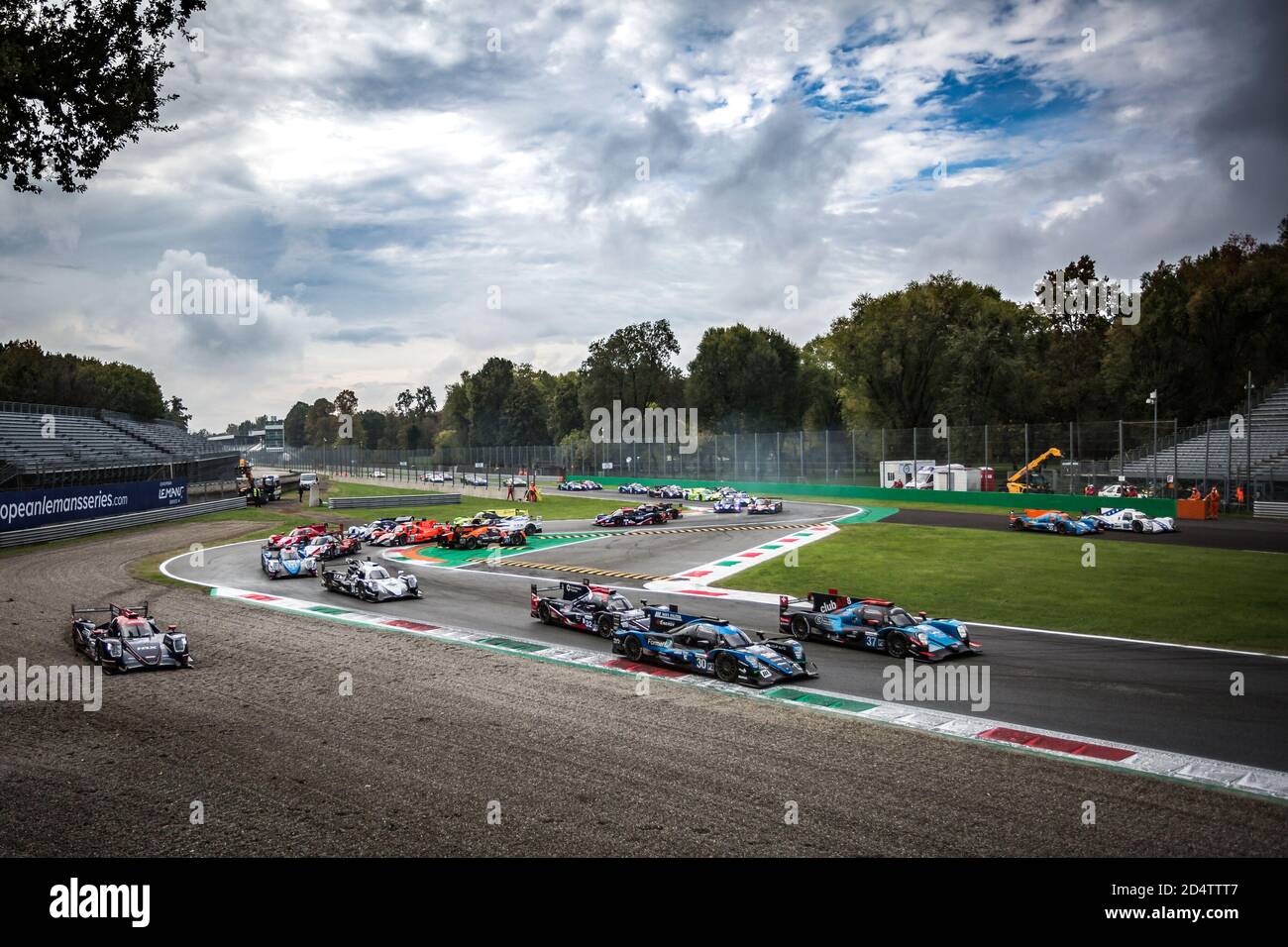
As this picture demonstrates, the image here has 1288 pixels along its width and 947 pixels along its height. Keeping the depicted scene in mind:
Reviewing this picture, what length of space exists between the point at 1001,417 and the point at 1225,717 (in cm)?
7172

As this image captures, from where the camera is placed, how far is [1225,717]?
1361 cm

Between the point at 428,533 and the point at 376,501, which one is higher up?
the point at 376,501

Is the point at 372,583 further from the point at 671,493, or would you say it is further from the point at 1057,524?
the point at 671,493

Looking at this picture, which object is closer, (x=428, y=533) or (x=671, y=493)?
(x=428, y=533)

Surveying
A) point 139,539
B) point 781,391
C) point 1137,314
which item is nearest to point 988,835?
point 139,539

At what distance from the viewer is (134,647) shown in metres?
17.5

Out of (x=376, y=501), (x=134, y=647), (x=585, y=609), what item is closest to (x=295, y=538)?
(x=134, y=647)

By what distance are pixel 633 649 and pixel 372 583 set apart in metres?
10.9

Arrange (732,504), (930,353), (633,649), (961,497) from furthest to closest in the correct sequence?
1. (930,353)
2. (961,497)
3. (732,504)
4. (633,649)

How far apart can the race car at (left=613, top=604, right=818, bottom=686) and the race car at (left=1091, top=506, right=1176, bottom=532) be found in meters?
29.1

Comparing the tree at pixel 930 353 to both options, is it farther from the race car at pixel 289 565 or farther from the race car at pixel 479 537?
the race car at pixel 289 565

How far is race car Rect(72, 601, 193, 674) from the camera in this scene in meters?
17.4
